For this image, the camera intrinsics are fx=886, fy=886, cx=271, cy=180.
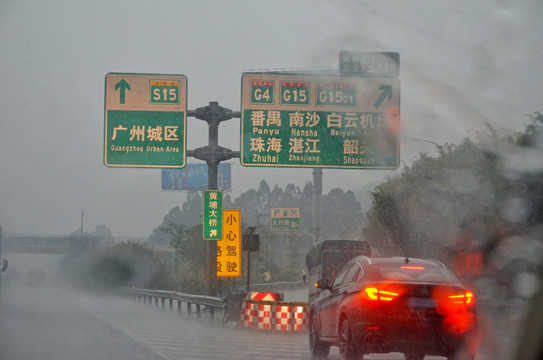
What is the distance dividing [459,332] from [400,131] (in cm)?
1387

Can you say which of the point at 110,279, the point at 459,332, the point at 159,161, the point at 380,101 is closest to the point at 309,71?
the point at 380,101

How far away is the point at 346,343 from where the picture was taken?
474 inches

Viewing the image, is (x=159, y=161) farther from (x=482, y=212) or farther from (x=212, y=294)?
(x=482, y=212)

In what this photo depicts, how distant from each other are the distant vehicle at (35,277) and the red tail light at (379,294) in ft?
309

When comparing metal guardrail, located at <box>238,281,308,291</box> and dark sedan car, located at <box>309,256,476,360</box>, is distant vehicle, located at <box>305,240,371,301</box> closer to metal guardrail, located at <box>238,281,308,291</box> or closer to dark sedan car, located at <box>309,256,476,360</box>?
metal guardrail, located at <box>238,281,308,291</box>

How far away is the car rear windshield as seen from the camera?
11.7m

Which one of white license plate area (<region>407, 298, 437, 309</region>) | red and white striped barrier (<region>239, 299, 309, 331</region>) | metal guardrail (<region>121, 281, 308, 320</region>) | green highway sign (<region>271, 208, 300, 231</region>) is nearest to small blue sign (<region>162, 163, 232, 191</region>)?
green highway sign (<region>271, 208, 300, 231</region>)

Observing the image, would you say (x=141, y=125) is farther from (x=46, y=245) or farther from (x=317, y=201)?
(x=46, y=245)

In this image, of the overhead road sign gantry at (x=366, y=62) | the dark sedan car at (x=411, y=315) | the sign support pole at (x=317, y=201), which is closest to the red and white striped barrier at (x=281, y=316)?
the overhead road sign gantry at (x=366, y=62)

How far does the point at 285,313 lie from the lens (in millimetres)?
23672

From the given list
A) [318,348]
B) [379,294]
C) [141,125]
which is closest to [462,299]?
[379,294]

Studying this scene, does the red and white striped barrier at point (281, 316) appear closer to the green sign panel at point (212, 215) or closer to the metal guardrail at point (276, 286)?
the green sign panel at point (212, 215)

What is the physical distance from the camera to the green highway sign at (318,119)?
2428 cm

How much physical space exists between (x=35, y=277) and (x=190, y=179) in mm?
25681
